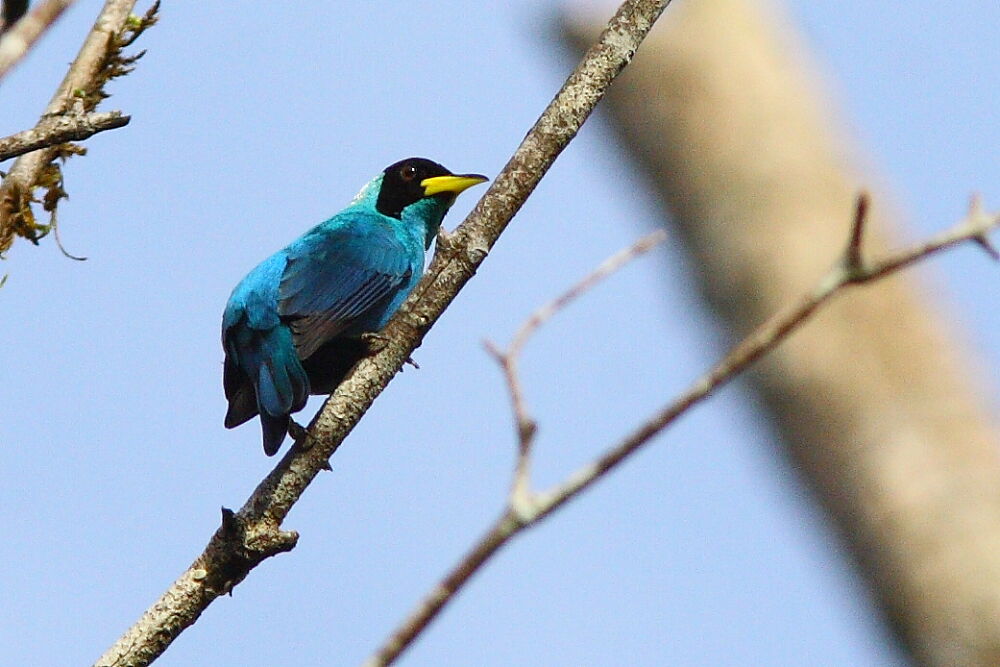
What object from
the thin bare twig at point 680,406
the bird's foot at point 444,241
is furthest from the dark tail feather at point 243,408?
the thin bare twig at point 680,406

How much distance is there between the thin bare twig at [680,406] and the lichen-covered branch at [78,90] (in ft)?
Result: 9.10

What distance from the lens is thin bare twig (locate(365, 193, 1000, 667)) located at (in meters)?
1.81

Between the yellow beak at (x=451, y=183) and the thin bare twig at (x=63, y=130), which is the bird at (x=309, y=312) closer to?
the yellow beak at (x=451, y=183)

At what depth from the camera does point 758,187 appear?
5297 mm

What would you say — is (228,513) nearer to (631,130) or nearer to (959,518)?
(959,518)

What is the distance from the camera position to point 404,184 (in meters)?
7.61

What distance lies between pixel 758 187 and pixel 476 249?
1.52m

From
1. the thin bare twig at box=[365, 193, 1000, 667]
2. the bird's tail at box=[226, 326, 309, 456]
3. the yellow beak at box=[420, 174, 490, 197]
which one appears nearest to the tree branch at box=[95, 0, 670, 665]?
the bird's tail at box=[226, 326, 309, 456]

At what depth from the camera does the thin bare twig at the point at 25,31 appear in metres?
2.48

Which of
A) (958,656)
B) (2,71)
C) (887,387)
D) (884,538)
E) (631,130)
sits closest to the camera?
(2,71)

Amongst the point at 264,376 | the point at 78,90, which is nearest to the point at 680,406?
the point at 78,90

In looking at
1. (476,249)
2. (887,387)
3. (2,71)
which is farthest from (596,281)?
(887,387)

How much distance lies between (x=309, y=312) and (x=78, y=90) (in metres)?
1.76

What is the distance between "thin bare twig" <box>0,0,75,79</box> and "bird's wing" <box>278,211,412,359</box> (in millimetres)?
3025
